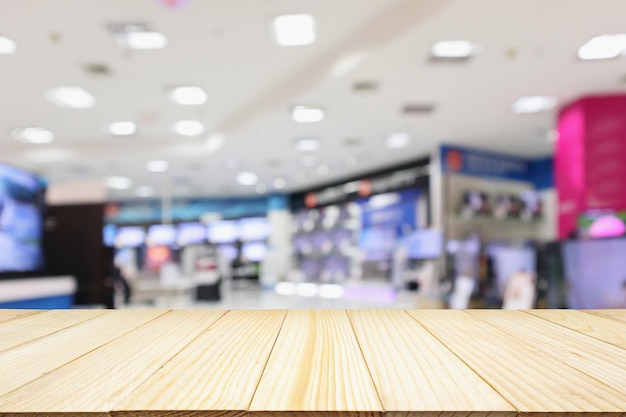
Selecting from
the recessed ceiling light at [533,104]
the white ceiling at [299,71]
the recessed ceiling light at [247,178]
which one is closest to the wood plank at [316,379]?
the white ceiling at [299,71]

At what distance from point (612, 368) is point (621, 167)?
711cm

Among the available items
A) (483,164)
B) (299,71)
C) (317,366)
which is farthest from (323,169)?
(317,366)

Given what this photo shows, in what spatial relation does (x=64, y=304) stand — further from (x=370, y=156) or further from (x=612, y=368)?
(x=370, y=156)

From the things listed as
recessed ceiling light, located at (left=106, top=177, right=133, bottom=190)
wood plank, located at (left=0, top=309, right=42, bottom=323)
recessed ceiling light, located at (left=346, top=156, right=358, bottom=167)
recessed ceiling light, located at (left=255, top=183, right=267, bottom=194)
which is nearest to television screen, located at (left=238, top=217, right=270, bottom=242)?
recessed ceiling light, located at (left=255, top=183, right=267, bottom=194)

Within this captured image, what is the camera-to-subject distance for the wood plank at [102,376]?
0.48 metres

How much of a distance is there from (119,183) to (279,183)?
4.97 metres

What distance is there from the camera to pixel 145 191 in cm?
1559

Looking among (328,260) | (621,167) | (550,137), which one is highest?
(550,137)

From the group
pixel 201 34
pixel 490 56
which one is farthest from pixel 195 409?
pixel 490 56

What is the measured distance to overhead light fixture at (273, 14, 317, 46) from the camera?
4.68 meters

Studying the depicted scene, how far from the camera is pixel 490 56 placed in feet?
17.7

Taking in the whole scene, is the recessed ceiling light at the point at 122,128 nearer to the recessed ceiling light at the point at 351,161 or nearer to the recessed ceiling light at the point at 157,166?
the recessed ceiling light at the point at 157,166

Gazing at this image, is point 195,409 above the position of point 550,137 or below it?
below

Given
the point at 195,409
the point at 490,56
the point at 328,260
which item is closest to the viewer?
the point at 195,409
